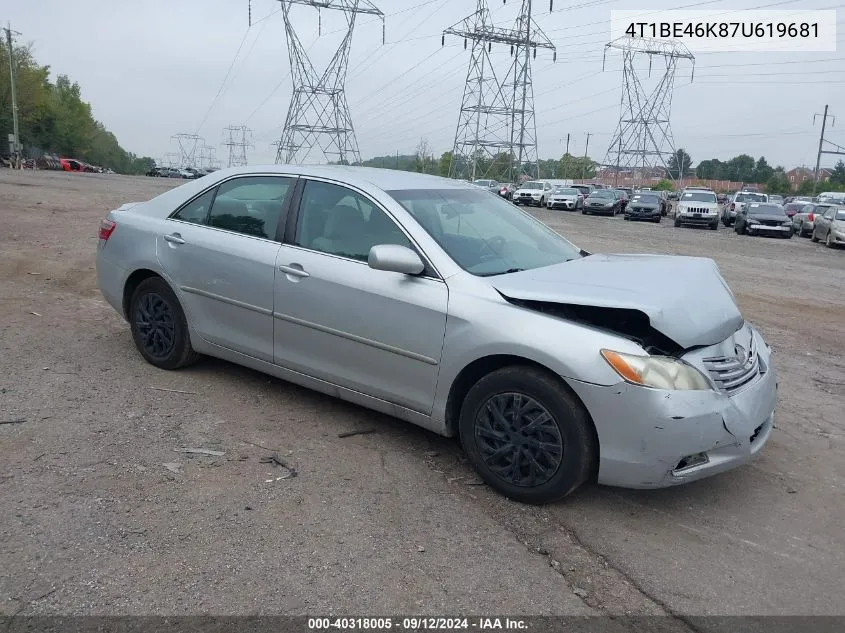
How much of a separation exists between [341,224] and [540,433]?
1.81m

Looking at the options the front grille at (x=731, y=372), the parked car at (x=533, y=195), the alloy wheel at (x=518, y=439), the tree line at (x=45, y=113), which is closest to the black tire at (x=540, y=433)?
the alloy wheel at (x=518, y=439)

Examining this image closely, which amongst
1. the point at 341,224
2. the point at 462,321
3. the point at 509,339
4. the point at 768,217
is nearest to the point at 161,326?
the point at 341,224

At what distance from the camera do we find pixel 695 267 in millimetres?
4332

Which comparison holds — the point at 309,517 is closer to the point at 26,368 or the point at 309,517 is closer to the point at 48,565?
the point at 48,565

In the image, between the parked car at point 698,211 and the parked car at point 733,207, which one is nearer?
the parked car at point 698,211

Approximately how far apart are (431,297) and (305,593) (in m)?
1.65

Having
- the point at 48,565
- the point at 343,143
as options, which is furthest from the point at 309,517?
the point at 343,143

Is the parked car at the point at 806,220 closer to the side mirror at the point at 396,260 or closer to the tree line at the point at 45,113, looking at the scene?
the side mirror at the point at 396,260

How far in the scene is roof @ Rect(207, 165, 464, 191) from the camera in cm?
456

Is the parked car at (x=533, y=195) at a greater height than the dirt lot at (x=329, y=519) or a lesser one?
greater

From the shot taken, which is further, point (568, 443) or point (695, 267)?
point (695, 267)

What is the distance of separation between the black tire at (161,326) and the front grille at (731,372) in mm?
3444

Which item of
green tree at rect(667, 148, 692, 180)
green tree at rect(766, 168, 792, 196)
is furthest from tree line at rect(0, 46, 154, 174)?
green tree at rect(766, 168, 792, 196)

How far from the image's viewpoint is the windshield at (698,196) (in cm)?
3056
